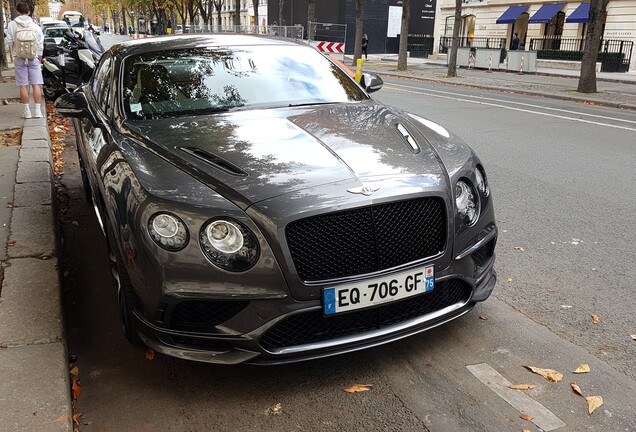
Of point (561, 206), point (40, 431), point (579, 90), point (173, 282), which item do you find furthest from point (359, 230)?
point (579, 90)

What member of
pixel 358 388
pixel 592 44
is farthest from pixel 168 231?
pixel 592 44

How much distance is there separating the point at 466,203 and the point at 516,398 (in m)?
0.97

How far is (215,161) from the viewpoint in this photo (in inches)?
117

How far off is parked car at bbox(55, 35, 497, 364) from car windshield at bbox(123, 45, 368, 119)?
0.31m

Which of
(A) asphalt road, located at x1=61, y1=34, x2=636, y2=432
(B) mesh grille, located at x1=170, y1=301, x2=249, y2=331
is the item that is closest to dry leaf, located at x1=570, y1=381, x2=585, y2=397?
(A) asphalt road, located at x1=61, y1=34, x2=636, y2=432

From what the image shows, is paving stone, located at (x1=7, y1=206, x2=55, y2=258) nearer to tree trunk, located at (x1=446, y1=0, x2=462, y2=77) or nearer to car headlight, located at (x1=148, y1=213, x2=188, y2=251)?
car headlight, located at (x1=148, y1=213, x2=188, y2=251)

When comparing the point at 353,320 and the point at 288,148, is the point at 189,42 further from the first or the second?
the point at 353,320

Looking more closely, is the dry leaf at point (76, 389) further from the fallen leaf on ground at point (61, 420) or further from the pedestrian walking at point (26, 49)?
the pedestrian walking at point (26, 49)

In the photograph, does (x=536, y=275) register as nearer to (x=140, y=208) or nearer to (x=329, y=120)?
(x=329, y=120)

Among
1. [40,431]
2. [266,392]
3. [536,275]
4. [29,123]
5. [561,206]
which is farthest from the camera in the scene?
[29,123]

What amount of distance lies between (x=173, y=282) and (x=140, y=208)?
15.4 inches

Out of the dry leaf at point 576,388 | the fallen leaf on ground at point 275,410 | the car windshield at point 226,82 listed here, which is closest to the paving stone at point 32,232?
the car windshield at point 226,82

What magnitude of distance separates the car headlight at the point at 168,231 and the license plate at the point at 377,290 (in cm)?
66

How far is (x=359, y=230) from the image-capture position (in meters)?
2.72
